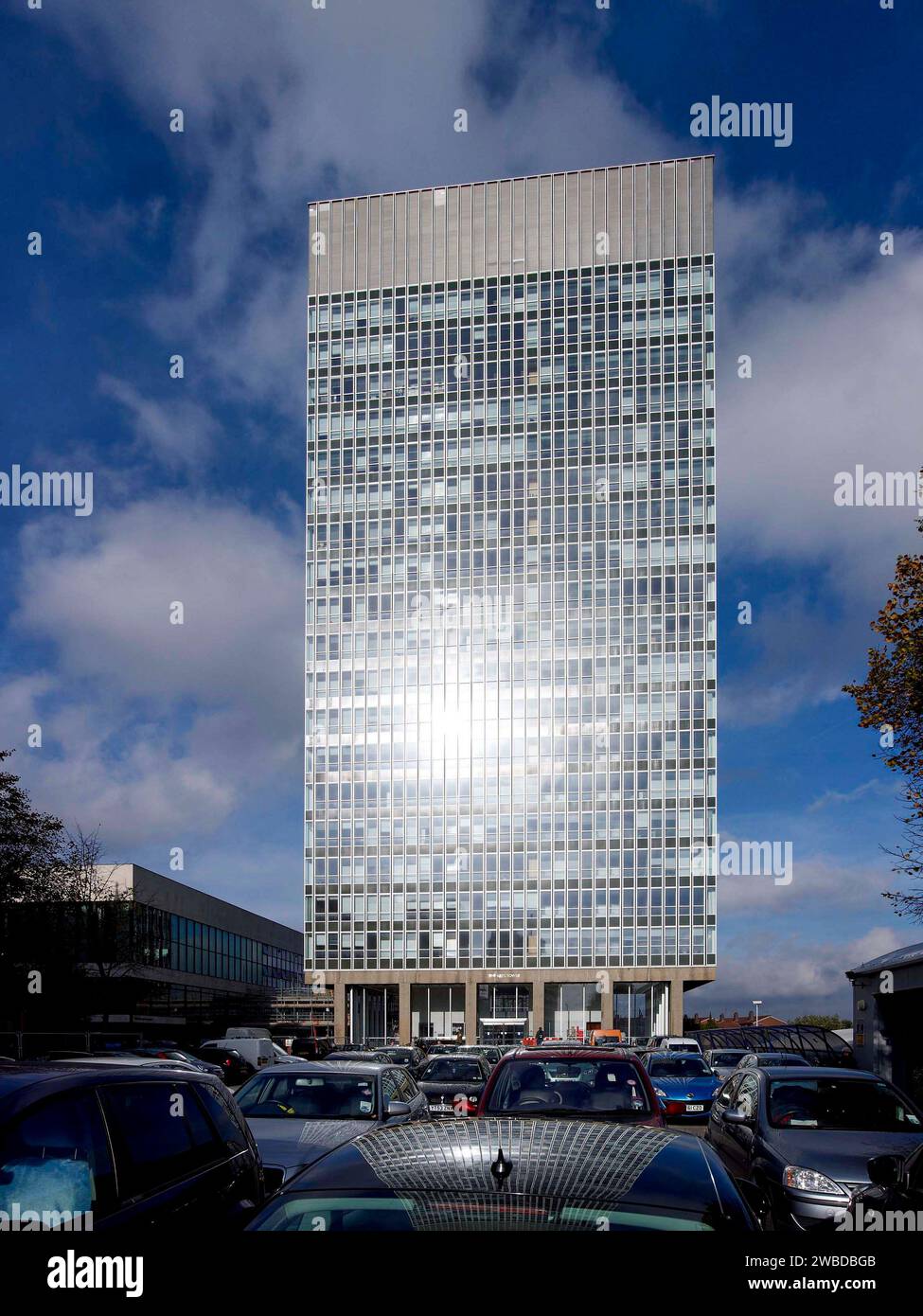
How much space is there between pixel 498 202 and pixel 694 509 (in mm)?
33903

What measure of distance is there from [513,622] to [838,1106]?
96.1m

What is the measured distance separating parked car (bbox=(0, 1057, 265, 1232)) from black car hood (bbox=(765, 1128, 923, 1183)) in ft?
17.4

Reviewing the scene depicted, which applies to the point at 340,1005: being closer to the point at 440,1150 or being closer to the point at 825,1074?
the point at 825,1074

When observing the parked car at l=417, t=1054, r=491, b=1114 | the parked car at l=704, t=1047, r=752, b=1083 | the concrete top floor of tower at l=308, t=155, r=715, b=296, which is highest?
the concrete top floor of tower at l=308, t=155, r=715, b=296

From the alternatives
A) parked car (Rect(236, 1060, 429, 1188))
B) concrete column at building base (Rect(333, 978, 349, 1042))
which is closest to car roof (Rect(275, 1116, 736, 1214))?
parked car (Rect(236, 1060, 429, 1188))

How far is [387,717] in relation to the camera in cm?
10788

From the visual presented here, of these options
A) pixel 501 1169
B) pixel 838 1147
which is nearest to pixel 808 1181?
pixel 838 1147

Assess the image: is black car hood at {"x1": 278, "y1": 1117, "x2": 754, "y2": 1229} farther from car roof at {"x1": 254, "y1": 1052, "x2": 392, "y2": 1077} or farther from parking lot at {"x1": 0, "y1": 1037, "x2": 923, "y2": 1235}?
car roof at {"x1": 254, "y1": 1052, "x2": 392, "y2": 1077}

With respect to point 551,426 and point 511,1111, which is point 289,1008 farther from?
point 511,1111

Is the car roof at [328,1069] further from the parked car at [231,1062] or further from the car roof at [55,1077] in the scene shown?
the parked car at [231,1062]

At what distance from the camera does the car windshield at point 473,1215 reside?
11.3 feet

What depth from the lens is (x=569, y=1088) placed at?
37.4 ft

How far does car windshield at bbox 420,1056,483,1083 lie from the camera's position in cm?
2419
